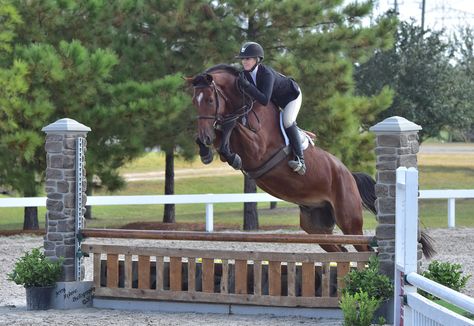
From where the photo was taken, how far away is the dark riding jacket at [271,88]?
8.41 meters

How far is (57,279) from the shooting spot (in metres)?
9.34

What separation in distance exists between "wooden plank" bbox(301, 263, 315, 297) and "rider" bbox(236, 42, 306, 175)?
89 centimetres

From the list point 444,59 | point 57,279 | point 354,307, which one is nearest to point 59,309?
point 57,279

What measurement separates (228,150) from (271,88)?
760 mm

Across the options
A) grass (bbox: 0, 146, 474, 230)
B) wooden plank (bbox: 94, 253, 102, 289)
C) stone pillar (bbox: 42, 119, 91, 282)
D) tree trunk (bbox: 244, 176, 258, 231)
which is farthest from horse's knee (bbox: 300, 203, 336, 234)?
grass (bbox: 0, 146, 474, 230)

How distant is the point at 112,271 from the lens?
9.41 meters

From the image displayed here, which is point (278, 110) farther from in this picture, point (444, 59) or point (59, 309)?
point (444, 59)

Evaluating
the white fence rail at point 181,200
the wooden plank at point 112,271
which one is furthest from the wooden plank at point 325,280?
the white fence rail at point 181,200

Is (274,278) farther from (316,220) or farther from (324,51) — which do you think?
(324,51)

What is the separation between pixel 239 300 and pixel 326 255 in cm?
96

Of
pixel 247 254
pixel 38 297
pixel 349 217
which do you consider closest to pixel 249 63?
pixel 247 254

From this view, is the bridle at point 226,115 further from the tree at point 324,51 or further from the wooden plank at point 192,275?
the tree at point 324,51

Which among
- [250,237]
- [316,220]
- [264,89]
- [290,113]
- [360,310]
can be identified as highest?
[264,89]

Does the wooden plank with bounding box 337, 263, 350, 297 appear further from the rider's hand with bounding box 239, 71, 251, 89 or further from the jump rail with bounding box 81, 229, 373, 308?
the rider's hand with bounding box 239, 71, 251, 89
